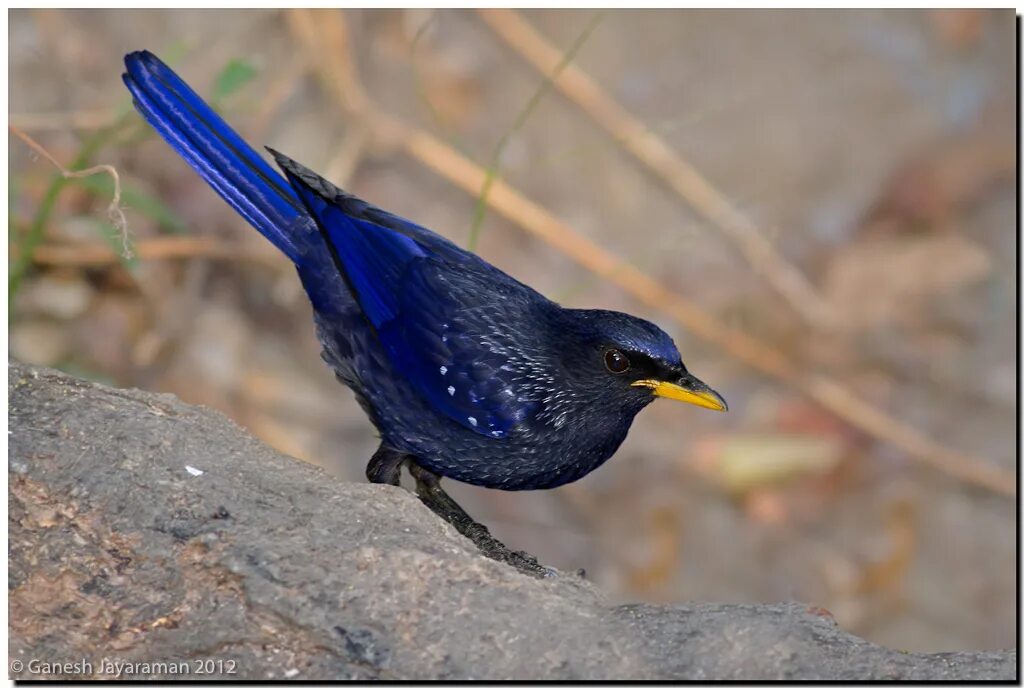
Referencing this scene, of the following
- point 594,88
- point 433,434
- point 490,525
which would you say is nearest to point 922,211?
point 594,88

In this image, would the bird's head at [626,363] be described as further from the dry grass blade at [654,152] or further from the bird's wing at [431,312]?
the dry grass blade at [654,152]

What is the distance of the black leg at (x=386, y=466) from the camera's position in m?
4.12

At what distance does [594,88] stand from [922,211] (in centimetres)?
212

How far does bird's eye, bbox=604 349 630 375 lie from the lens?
12.9 feet

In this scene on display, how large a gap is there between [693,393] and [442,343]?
2.61ft

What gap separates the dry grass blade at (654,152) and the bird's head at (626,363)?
330cm

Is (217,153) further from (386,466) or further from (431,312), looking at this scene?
(386,466)

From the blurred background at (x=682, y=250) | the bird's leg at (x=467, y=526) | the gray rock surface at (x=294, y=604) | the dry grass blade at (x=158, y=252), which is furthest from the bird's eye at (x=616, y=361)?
the dry grass blade at (x=158, y=252)

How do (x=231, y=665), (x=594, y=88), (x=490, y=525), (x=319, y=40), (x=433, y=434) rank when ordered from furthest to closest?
(x=594, y=88) → (x=319, y=40) → (x=490, y=525) → (x=433, y=434) → (x=231, y=665)

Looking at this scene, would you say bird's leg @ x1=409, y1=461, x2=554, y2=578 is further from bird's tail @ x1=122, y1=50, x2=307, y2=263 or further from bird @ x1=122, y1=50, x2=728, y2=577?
bird's tail @ x1=122, y1=50, x2=307, y2=263

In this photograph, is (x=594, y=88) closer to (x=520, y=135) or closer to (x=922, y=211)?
(x=520, y=135)

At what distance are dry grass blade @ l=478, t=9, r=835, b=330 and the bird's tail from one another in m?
3.23

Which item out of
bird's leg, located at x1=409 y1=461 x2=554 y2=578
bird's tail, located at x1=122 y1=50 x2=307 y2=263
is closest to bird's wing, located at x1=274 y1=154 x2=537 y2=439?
bird's tail, located at x1=122 y1=50 x2=307 y2=263

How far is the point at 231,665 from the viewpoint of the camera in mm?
3189
